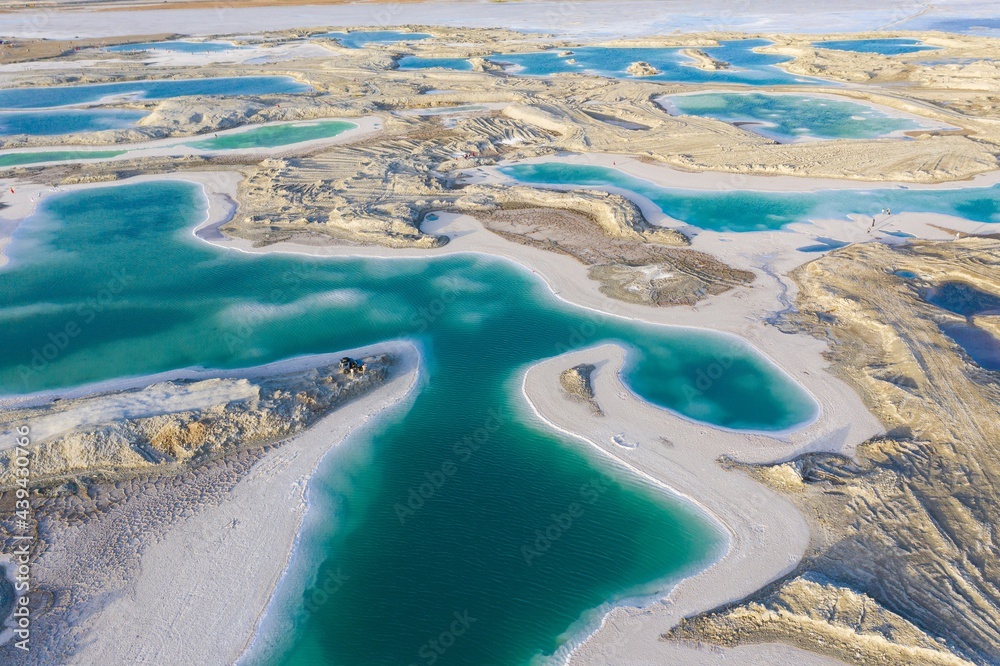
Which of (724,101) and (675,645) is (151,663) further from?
(724,101)

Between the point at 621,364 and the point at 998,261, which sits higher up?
the point at 998,261

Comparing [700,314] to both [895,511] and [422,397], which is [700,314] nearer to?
[895,511]

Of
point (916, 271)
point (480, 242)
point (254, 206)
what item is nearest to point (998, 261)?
point (916, 271)

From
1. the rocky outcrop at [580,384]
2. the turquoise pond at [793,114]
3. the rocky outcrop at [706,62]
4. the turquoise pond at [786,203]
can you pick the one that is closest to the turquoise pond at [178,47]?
the rocky outcrop at [706,62]

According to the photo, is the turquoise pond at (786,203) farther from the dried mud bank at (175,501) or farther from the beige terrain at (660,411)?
the dried mud bank at (175,501)

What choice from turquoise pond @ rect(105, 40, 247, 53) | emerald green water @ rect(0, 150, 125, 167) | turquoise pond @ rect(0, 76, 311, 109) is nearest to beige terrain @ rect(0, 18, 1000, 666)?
emerald green water @ rect(0, 150, 125, 167)

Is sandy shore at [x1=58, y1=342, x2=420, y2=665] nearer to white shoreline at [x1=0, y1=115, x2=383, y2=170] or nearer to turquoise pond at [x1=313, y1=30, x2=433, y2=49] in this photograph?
white shoreline at [x1=0, y1=115, x2=383, y2=170]
